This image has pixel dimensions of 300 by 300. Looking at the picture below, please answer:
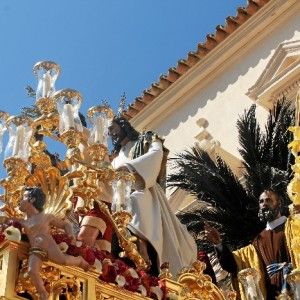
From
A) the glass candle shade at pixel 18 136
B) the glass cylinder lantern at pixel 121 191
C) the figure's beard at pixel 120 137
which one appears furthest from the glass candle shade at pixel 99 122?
the figure's beard at pixel 120 137

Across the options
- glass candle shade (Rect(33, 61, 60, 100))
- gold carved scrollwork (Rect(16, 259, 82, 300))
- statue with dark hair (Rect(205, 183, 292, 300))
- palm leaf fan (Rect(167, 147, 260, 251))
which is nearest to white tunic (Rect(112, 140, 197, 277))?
statue with dark hair (Rect(205, 183, 292, 300))

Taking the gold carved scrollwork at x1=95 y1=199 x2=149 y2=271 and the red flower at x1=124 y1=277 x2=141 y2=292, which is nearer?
the red flower at x1=124 y1=277 x2=141 y2=292

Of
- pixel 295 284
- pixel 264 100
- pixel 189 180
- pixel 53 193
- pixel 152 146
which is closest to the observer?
pixel 53 193

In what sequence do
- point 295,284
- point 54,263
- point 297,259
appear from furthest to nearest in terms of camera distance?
point 297,259 → point 295,284 → point 54,263

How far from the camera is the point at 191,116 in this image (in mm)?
18031

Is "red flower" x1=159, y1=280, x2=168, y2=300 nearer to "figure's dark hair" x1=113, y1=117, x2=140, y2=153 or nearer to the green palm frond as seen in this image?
"figure's dark hair" x1=113, y1=117, x2=140, y2=153

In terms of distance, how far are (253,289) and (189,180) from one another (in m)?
5.20

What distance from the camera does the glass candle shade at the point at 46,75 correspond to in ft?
24.1

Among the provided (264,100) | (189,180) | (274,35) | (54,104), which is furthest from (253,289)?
(274,35)

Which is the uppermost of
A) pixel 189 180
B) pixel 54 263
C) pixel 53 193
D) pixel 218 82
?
pixel 218 82

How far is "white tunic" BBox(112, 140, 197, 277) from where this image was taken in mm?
7918

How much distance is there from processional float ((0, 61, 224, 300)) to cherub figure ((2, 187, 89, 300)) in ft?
0.21

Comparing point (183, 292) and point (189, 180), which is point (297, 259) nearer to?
point (183, 292)

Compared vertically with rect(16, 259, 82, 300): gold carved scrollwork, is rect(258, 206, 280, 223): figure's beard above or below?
above
